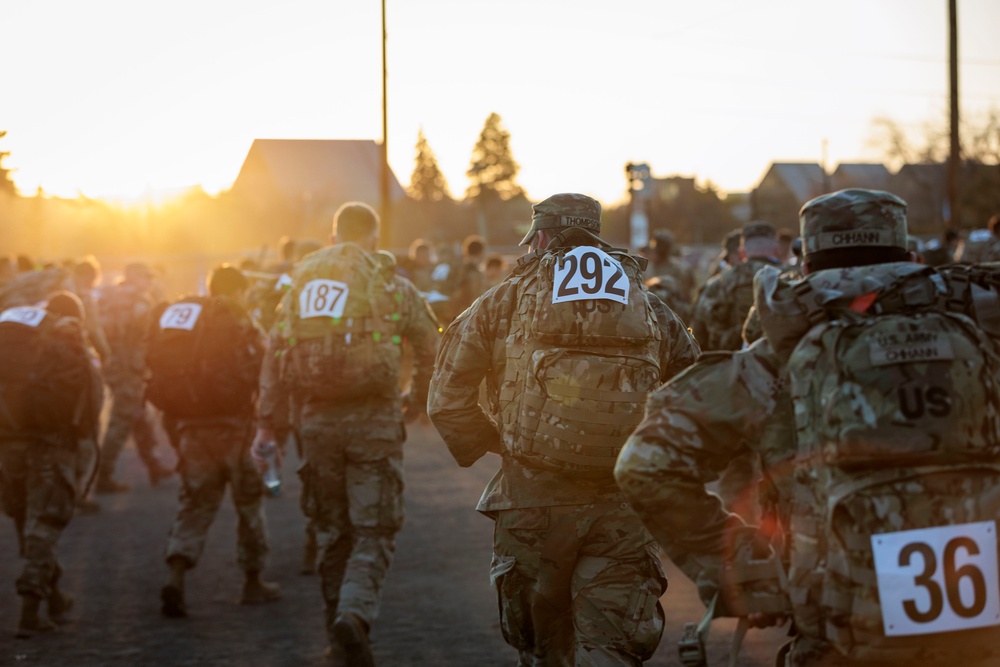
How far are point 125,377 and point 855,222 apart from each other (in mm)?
11606

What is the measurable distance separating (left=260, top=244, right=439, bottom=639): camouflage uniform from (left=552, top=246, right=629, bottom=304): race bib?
7.80ft

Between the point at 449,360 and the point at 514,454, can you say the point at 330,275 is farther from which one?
the point at 514,454

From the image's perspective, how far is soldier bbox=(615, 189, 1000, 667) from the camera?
9.67ft

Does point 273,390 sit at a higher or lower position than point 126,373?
higher

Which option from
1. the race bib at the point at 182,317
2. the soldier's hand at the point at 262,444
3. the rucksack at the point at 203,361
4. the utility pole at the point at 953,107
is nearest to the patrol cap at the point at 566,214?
the soldier's hand at the point at 262,444

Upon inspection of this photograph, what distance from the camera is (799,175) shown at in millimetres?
100688

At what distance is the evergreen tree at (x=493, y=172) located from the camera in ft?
286

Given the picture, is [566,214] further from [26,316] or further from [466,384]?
[26,316]

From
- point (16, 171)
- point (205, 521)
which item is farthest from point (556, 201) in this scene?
point (16, 171)

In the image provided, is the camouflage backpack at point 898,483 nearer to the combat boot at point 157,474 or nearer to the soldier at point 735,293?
the soldier at point 735,293

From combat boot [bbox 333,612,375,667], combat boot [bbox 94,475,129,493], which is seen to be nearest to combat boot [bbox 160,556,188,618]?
combat boot [bbox 333,612,375,667]

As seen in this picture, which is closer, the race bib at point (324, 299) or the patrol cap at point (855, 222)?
the patrol cap at point (855, 222)

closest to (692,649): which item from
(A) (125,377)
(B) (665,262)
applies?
(B) (665,262)

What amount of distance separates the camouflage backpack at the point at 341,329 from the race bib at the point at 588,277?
2.28 m
